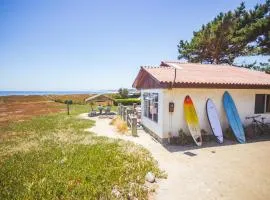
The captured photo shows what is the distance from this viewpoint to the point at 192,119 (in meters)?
9.71

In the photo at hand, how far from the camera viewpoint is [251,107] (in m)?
11.3

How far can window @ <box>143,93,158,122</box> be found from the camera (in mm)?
10931

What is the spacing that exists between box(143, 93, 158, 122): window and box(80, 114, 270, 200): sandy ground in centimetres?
219

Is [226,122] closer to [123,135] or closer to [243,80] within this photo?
[243,80]

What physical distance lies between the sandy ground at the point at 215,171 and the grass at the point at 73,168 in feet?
2.05

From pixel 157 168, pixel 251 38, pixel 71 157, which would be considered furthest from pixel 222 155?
pixel 251 38

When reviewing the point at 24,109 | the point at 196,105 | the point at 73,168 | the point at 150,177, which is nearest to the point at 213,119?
the point at 196,105

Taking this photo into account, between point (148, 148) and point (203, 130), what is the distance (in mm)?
3348

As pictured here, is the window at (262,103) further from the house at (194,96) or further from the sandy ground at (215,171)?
the sandy ground at (215,171)

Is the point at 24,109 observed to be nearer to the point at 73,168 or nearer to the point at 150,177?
the point at 73,168

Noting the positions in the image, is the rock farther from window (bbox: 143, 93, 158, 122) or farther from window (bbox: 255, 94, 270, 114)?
window (bbox: 255, 94, 270, 114)

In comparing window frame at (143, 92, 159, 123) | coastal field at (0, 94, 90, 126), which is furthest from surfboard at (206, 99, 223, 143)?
coastal field at (0, 94, 90, 126)

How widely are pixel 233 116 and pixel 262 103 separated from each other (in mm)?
2979

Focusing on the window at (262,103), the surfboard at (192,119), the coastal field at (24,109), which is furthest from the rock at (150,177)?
the coastal field at (24,109)
